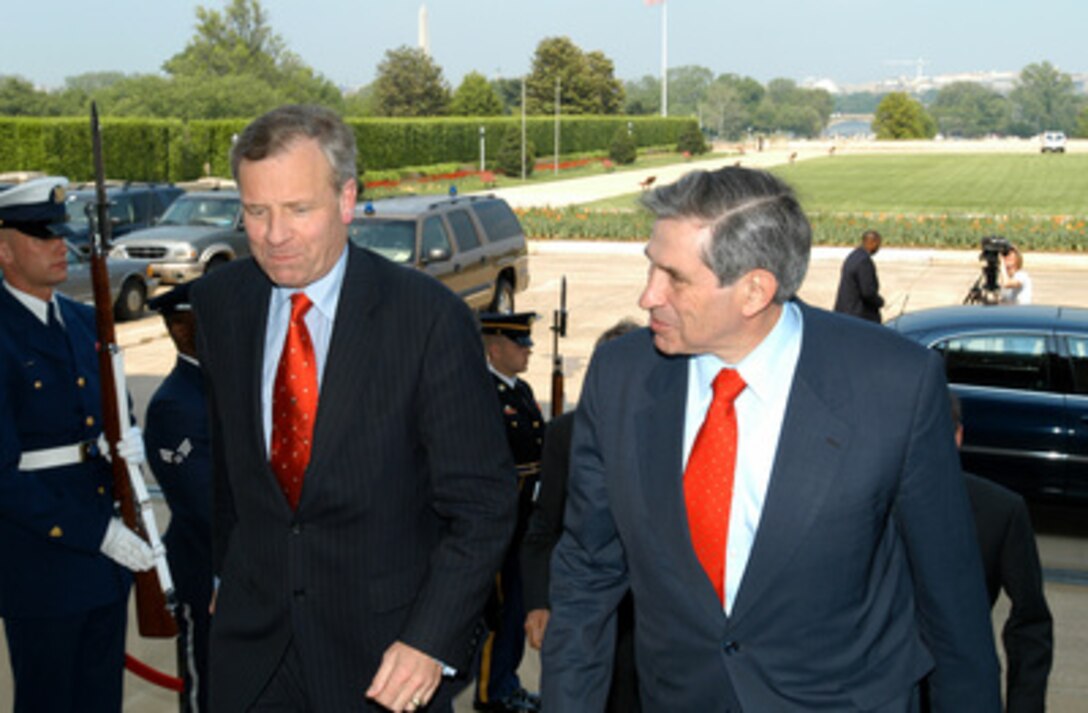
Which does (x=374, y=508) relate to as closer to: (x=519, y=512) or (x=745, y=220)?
(x=745, y=220)

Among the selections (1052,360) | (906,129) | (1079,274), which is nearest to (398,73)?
(906,129)

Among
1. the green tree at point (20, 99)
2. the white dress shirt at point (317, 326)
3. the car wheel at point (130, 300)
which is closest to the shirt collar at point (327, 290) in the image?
the white dress shirt at point (317, 326)

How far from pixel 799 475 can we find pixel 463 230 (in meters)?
14.8

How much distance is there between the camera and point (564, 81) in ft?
339

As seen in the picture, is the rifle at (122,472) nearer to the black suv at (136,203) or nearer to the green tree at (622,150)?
the black suv at (136,203)

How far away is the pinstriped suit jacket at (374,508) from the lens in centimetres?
290

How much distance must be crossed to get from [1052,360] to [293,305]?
23.0ft

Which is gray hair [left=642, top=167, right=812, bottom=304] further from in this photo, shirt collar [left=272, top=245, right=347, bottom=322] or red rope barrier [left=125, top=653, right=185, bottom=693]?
red rope barrier [left=125, top=653, right=185, bottom=693]

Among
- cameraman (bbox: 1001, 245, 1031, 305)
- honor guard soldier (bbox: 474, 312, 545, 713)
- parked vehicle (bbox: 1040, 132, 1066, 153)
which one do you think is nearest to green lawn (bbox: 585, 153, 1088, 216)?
parked vehicle (bbox: 1040, 132, 1066, 153)

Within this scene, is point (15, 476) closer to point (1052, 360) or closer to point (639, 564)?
point (639, 564)

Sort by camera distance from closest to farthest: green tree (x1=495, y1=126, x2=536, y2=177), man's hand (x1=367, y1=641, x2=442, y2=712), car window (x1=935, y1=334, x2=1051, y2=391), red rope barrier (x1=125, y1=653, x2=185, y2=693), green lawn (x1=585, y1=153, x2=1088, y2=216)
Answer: man's hand (x1=367, y1=641, x2=442, y2=712)
red rope barrier (x1=125, y1=653, x2=185, y2=693)
car window (x1=935, y1=334, x2=1051, y2=391)
green lawn (x1=585, y1=153, x2=1088, y2=216)
green tree (x1=495, y1=126, x2=536, y2=177)

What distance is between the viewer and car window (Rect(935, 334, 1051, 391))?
8688 mm

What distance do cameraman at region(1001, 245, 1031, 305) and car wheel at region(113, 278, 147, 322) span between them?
1213cm

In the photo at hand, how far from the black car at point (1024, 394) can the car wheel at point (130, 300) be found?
13.3 m
